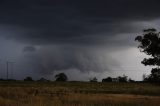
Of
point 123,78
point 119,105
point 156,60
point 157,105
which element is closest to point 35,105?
point 119,105

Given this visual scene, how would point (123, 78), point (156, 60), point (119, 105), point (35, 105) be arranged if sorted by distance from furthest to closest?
point (123, 78), point (156, 60), point (119, 105), point (35, 105)

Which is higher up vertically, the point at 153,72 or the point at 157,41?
the point at 157,41

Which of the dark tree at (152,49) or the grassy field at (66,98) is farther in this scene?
the dark tree at (152,49)

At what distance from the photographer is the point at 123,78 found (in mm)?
134875

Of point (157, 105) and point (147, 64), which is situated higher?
point (147, 64)

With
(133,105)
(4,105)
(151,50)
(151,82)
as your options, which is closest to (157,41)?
(151,50)

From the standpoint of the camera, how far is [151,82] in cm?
9862

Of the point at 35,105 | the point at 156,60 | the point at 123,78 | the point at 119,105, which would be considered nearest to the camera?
the point at 35,105

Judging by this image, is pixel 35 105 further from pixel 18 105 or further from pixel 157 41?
pixel 157 41

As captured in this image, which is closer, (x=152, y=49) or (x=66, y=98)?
(x=66, y=98)

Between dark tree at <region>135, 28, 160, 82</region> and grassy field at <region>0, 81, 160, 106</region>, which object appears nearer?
grassy field at <region>0, 81, 160, 106</region>

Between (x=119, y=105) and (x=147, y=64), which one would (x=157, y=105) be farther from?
(x=147, y=64)

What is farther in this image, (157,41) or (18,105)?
(157,41)

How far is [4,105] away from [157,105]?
11.9m
